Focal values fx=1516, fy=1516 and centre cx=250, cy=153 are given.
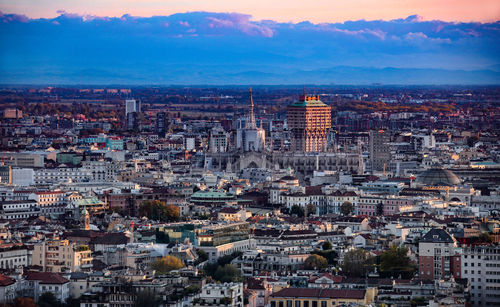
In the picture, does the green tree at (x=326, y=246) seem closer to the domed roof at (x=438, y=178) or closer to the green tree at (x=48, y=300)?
the green tree at (x=48, y=300)

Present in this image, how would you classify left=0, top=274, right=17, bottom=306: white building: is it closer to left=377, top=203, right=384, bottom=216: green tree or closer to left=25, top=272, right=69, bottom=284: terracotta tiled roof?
left=25, top=272, right=69, bottom=284: terracotta tiled roof

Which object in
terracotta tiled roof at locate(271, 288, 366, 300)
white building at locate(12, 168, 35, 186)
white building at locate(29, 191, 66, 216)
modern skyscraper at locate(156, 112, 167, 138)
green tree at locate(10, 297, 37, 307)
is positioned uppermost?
terracotta tiled roof at locate(271, 288, 366, 300)

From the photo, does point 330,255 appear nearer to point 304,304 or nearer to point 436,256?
point 436,256

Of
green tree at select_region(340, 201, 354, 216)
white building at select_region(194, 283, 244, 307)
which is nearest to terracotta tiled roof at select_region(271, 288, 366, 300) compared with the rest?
white building at select_region(194, 283, 244, 307)

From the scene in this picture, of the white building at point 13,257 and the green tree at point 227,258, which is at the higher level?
the white building at point 13,257

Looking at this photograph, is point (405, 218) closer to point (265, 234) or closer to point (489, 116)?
point (265, 234)

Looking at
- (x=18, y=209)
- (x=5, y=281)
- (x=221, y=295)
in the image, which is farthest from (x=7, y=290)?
(x=18, y=209)

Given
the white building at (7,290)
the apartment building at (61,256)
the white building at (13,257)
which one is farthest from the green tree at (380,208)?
the white building at (7,290)
